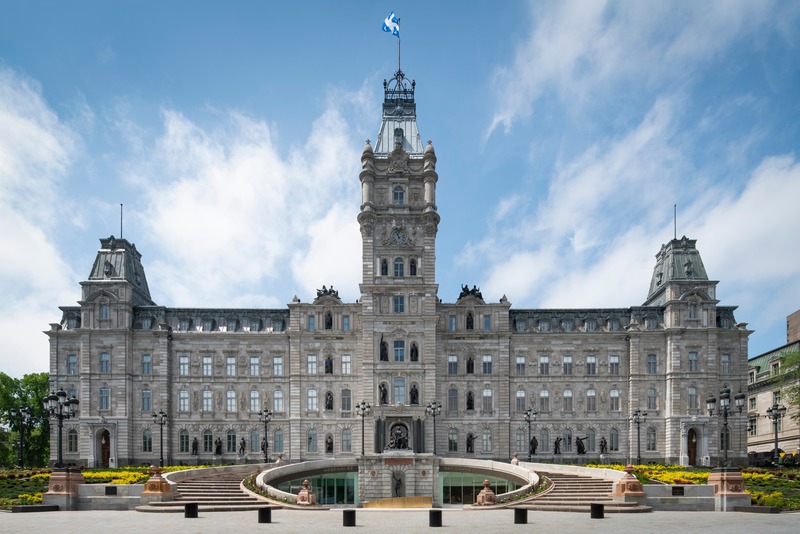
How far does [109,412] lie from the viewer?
72.8m

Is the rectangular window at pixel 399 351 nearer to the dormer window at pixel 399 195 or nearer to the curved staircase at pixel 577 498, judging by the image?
the dormer window at pixel 399 195

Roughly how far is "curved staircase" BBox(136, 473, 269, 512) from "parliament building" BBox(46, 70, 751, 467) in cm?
2326

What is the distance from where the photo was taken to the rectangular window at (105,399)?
7294 cm

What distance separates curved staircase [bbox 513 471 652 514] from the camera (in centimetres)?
3872

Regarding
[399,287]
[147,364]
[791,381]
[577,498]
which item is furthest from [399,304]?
[791,381]

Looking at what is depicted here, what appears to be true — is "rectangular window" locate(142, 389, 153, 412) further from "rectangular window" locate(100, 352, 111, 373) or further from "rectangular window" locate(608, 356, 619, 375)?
"rectangular window" locate(608, 356, 619, 375)

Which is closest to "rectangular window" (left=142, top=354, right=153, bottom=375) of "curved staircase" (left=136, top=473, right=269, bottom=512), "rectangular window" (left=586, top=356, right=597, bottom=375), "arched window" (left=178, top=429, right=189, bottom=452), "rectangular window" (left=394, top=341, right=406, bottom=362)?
Answer: "arched window" (left=178, top=429, right=189, bottom=452)

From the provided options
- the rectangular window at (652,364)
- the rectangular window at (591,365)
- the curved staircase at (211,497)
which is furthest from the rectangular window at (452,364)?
the curved staircase at (211,497)

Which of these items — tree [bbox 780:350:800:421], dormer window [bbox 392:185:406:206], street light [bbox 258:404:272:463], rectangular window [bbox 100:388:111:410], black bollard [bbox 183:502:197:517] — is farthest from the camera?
dormer window [bbox 392:185:406:206]

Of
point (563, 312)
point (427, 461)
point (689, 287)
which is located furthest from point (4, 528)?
point (689, 287)

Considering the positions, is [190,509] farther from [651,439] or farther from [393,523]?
[651,439]

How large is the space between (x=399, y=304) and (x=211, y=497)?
33174 mm

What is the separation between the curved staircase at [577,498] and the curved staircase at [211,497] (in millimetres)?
16448

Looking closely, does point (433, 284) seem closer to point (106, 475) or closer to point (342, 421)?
point (342, 421)
